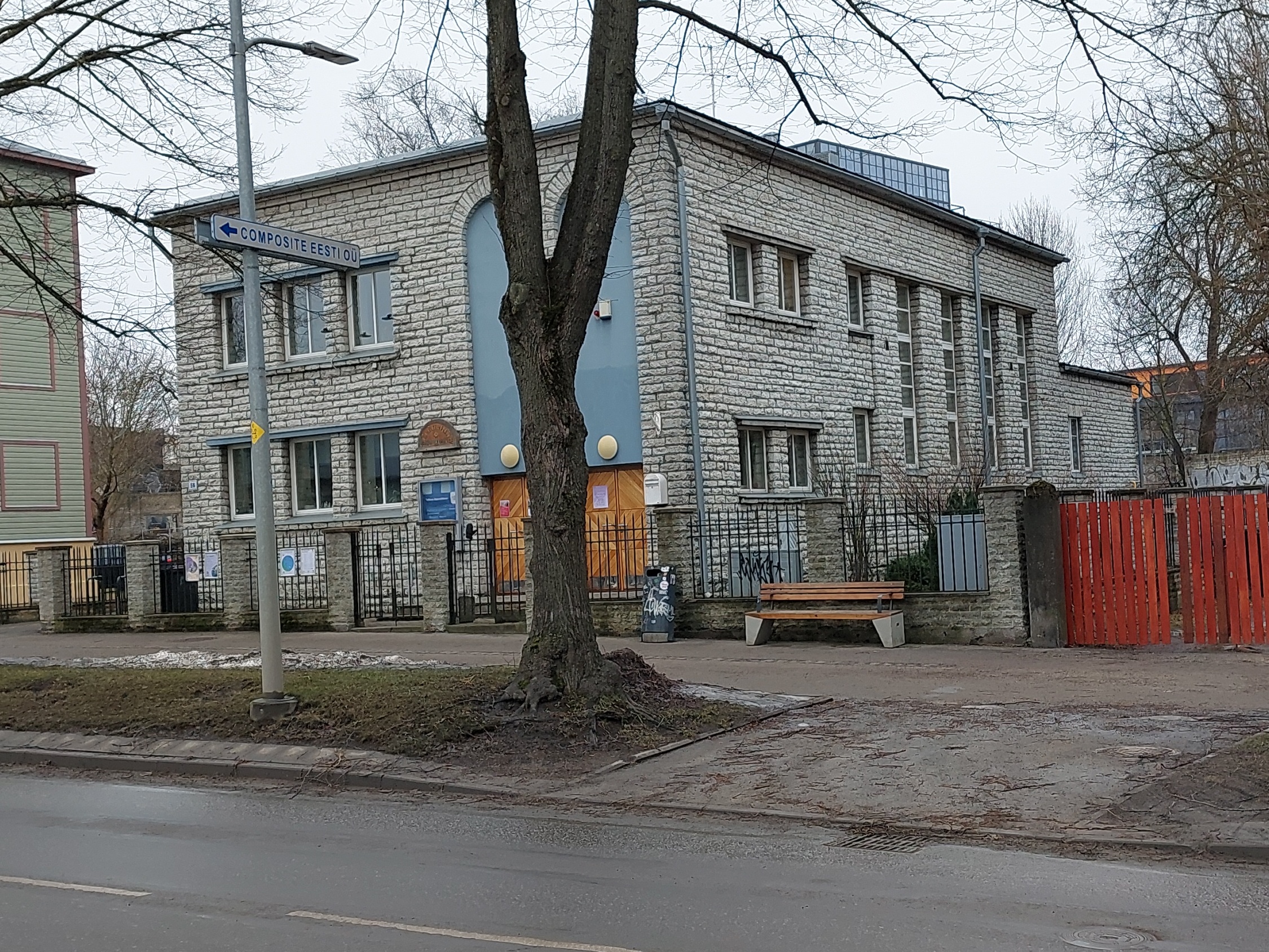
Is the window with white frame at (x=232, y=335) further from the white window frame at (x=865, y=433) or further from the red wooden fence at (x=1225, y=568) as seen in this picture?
the red wooden fence at (x=1225, y=568)

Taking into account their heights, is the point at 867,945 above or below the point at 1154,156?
below

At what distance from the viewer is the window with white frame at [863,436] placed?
2625 cm

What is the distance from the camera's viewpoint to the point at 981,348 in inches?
1198

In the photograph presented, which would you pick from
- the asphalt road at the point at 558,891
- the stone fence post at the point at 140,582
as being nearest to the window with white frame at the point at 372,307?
the stone fence post at the point at 140,582

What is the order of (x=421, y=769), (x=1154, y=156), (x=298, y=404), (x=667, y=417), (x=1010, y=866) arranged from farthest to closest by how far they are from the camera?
1. (x=298, y=404)
2. (x=667, y=417)
3. (x=1154, y=156)
4. (x=421, y=769)
5. (x=1010, y=866)

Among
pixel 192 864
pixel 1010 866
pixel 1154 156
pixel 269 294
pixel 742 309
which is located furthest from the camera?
pixel 742 309

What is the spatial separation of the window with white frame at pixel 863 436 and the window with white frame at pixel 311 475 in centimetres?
1019

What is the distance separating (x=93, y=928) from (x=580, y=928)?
87.8 inches

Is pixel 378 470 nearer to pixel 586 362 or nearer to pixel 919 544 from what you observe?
pixel 586 362

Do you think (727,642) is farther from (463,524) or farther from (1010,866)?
(1010,866)

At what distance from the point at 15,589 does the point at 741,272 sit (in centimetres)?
1901

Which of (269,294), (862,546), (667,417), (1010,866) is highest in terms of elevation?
(269,294)

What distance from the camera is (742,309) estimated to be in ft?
74.2

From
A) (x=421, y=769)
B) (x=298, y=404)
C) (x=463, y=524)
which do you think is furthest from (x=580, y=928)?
(x=298, y=404)
